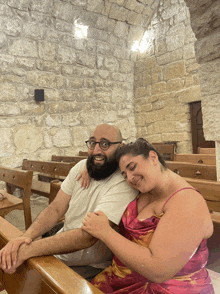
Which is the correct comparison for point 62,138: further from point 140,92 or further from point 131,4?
point 131,4

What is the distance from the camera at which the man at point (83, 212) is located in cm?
107

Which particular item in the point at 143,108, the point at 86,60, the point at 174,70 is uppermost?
the point at 86,60

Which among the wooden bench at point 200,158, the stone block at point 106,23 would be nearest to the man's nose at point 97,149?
the wooden bench at point 200,158

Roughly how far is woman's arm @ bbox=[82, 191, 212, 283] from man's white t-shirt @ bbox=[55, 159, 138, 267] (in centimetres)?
26

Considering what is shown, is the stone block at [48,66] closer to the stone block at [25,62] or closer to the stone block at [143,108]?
the stone block at [25,62]

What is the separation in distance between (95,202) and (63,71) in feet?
12.4

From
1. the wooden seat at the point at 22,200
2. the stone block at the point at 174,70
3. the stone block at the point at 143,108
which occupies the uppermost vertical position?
the stone block at the point at 174,70

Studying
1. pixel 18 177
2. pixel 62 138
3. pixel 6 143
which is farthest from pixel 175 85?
pixel 18 177

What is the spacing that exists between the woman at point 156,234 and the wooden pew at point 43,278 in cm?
24

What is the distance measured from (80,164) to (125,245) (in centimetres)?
86

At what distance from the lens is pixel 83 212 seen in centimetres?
148

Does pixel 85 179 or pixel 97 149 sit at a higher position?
pixel 97 149

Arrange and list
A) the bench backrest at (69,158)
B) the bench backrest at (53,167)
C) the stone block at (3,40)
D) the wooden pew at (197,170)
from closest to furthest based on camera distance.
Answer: the wooden pew at (197,170)
the bench backrest at (53,167)
the bench backrest at (69,158)
the stone block at (3,40)

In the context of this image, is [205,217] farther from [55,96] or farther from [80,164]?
[55,96]
